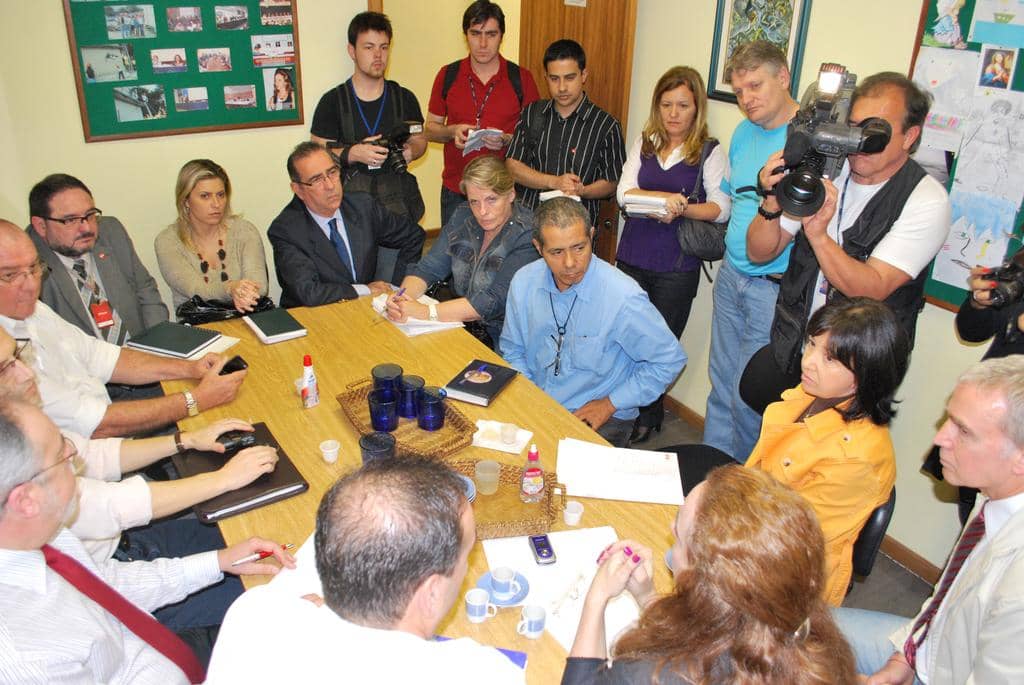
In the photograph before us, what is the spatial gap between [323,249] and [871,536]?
2.69 metres

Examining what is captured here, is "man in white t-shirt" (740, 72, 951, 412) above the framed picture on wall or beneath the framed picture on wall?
beneath

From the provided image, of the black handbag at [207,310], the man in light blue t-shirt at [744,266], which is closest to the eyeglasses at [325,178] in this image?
the black handbag at [207,310]

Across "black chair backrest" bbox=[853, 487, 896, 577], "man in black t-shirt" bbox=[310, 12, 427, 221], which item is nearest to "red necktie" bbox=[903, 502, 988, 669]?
"black chair backrest" bbox=[853, 487, 896, 577]

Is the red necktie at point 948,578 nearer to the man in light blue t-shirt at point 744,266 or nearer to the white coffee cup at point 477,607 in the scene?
the white coffee cup at point 477,607

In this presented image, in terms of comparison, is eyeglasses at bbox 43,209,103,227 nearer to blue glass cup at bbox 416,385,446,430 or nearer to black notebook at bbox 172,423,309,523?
black notebook at bbox 172,423,309,523

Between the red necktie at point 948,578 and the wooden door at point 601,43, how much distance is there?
9.11 feet

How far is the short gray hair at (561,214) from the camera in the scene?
8.94 feet

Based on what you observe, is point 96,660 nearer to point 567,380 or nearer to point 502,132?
point 567,380

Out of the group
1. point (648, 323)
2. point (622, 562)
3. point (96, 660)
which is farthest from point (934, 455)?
point (96, 660)

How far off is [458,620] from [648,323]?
1454 millimetres

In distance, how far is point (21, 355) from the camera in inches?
88.7

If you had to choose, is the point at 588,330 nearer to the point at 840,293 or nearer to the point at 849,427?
the point at 840,293

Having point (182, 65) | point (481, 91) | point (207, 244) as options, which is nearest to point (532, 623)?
point (207, 244)

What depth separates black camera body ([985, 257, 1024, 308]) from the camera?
7.61 ft
